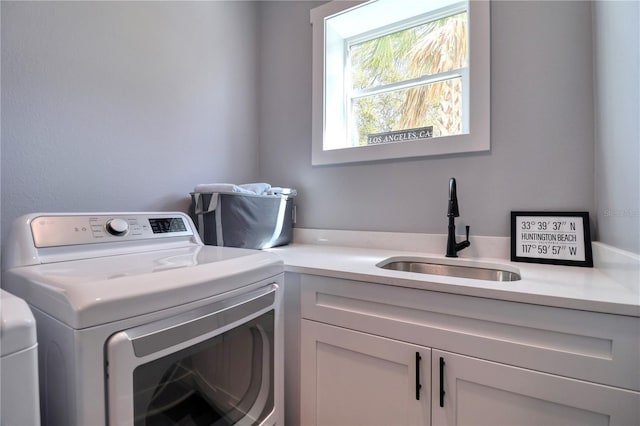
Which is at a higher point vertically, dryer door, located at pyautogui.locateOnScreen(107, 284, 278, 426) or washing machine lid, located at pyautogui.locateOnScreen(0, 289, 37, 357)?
washing machine lid, located at pyautogui.locateOnScreen(0, 289, 37, 357)

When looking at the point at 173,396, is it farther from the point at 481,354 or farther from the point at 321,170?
the point at 321,170

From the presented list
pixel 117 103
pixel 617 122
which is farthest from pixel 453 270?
pixel 117 103

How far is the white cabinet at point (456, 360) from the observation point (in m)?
0.68

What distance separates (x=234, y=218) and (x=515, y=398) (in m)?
1.18

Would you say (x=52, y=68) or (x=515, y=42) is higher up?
(x=515, y=42)

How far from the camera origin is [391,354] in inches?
36.3

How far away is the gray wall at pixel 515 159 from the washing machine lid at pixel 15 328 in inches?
52.9

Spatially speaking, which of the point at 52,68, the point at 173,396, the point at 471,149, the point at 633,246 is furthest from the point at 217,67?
the point at 633,246

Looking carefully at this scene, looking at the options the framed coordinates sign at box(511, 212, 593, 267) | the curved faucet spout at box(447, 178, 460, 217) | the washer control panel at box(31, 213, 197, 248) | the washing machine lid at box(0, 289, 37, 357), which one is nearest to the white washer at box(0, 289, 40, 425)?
the washing machine lid at box(0, 289, 37, 357)

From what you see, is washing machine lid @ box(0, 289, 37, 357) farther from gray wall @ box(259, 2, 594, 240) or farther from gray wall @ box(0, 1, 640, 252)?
gray wall @ box(259, 2, 594, 240)

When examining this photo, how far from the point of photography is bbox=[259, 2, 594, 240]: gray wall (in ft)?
3.75

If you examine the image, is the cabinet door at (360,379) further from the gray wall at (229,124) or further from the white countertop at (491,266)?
the gray wall at (229,124)

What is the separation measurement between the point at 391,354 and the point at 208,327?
58 centimetres

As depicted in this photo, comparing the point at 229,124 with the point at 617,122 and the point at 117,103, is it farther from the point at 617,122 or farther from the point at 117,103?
the point at 617,122
